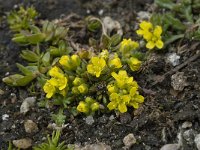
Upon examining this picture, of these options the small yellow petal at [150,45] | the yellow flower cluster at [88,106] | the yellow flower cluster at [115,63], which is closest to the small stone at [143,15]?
the small yellow petal at [150,45]

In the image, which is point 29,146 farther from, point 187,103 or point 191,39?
point 191,39

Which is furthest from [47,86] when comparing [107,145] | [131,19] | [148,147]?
[131,19]

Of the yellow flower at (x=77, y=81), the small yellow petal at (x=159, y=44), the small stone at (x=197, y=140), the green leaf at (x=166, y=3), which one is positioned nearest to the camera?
the small stone at (x=197, y=140)

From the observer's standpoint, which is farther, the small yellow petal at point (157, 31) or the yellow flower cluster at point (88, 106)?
the small yellow petal at point (157, 31)

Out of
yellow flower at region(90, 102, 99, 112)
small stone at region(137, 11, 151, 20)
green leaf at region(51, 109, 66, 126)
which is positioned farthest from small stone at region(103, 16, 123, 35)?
green leaf at region(51, 109, 66, 126)

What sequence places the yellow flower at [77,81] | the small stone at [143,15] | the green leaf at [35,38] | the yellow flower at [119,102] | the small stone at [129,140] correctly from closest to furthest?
the small stone at [129,140]
the yellow flower at [119,102]
the yellow flower at [77,81]
the green leaf at [35,38]
the small stone at [143,15]

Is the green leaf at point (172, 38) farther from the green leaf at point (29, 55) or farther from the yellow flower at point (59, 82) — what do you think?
the green leaf at point (29, 55)

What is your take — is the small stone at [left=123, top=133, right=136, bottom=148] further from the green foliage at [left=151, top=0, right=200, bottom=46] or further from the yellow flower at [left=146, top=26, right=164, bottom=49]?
the green foliage at [left=151, top=0, right=200, bottom=46]

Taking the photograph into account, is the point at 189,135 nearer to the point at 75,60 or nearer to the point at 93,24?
the point at 75,60
